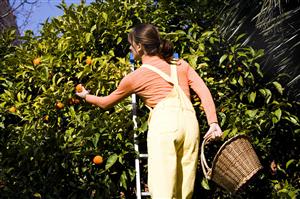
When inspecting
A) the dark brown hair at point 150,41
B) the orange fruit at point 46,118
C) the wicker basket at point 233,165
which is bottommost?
the wicker basket at point 233,165

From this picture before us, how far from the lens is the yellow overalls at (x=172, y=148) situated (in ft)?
10.2

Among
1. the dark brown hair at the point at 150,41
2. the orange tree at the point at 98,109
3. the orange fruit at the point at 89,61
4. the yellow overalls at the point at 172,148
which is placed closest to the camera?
the yellow overalls at the point at 172,148

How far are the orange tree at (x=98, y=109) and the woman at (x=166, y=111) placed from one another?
1.31 feet

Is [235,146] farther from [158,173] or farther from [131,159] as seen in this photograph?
[131,159]

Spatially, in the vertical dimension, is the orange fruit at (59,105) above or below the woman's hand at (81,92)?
below

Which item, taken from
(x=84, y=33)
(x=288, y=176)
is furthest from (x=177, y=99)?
(x=288, y=176)

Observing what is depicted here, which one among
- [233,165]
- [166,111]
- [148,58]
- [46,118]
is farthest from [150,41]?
[46,118]

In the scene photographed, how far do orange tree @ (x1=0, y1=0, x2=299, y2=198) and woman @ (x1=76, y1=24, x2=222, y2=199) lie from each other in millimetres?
400

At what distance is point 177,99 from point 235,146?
0.43 meters

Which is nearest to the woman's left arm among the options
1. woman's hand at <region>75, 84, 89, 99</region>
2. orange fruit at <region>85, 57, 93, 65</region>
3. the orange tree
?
the orange tree

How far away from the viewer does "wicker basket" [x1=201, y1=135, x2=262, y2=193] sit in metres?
3.32

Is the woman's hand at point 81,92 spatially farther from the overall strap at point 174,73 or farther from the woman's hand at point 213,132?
the woman's hand at point 213,132

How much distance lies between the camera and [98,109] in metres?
3.94

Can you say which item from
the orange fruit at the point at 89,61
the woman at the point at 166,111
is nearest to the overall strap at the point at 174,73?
the woman at the point at 166,111
